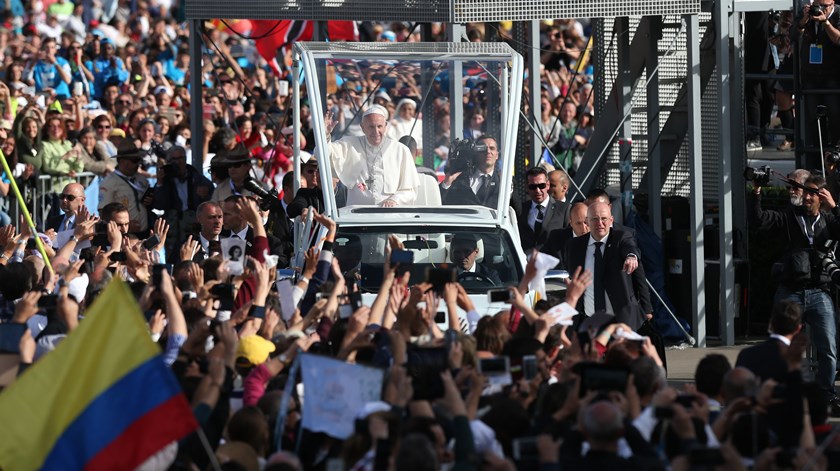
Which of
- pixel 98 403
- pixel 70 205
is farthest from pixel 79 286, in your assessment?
pixel 98 403

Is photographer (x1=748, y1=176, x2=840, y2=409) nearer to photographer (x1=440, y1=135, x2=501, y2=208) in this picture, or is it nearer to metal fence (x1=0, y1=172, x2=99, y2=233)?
photographer (x1=440, y1=135, x2=501, y2=208)

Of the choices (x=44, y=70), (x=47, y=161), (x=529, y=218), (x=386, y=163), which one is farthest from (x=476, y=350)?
(x=44, y=70)

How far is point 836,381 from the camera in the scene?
527 inches

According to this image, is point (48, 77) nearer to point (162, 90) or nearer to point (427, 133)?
point (162, 90)

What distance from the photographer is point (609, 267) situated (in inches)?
490

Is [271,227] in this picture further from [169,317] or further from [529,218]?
[169,317]

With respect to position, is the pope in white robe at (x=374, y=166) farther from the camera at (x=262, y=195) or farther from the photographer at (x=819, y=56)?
the photographer at (x=819, y=56)

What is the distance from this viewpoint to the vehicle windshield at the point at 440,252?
1241cm

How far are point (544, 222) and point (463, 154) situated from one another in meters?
1.08

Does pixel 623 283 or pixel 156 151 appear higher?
pixel 156 151

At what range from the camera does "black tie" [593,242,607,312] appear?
41.0 feet

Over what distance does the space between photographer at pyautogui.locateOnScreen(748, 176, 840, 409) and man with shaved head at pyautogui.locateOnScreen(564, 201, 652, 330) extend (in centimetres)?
106

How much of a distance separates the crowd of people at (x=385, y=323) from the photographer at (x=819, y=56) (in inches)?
88.6

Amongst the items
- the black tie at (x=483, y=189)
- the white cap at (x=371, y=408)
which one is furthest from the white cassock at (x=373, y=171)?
the white cap at (x=371, y=408)
